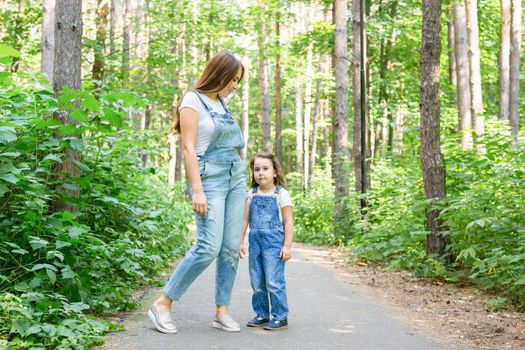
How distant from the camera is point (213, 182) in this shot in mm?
4418

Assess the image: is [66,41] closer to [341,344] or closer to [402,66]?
[341,344]

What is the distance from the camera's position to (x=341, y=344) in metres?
4.35

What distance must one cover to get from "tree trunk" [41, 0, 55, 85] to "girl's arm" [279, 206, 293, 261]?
7.66 m

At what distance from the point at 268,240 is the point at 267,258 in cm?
15

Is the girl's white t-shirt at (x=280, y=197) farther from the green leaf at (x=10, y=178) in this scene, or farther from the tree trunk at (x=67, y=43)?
the tree trunk at (x=67, y=43)

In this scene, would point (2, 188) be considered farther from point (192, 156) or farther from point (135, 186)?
point (135, 186)

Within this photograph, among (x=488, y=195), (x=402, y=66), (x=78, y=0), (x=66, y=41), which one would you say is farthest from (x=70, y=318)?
(x=402, y=66)

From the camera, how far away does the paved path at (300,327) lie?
423 cm

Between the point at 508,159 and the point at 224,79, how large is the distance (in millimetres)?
4934

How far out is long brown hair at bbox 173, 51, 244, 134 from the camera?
14.8ft

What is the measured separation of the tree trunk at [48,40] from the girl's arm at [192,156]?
758 centimetres

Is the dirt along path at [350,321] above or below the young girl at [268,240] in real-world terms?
below

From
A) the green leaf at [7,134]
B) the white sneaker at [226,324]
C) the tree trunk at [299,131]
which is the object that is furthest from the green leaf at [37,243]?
the tree trunk at [299,131]

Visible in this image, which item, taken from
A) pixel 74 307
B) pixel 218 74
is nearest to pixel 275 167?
pixel 218 74
